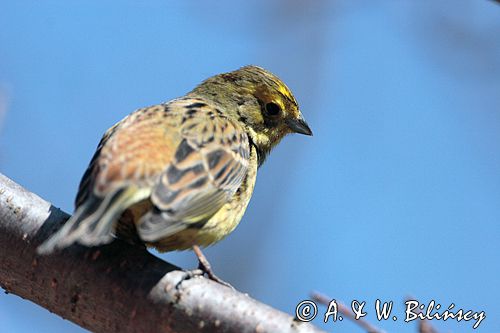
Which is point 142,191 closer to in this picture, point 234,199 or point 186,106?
point 234,199

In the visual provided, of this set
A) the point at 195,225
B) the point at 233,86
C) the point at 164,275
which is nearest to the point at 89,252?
the point at 164,275

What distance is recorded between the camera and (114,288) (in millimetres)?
3580

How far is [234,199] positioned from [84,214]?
1393 millimetres

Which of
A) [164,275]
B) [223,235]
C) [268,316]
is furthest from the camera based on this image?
[223,235]

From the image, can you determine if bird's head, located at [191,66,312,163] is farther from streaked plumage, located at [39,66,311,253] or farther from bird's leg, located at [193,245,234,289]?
bird's leg, located at [193,245,234,289]

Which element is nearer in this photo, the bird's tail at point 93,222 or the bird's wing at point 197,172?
the bird's tail at point 93,222

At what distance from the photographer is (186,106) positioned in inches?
208

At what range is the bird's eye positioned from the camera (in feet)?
19.6

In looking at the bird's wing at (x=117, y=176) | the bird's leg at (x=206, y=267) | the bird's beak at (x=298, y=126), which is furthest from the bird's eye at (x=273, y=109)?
the bird's leg at (x=206, y=267)

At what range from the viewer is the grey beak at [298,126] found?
6.04 metres

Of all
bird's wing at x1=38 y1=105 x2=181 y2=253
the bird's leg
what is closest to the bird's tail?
bird's wing at x1=38 y1=105 x2=181 y2=253

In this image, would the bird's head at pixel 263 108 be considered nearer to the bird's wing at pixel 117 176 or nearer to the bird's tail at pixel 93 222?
the bird's wing at pixel 117 176

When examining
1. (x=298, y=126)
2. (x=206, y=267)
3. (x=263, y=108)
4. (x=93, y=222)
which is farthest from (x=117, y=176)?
(x=298, y=126)

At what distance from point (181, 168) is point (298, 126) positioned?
1989 mm
